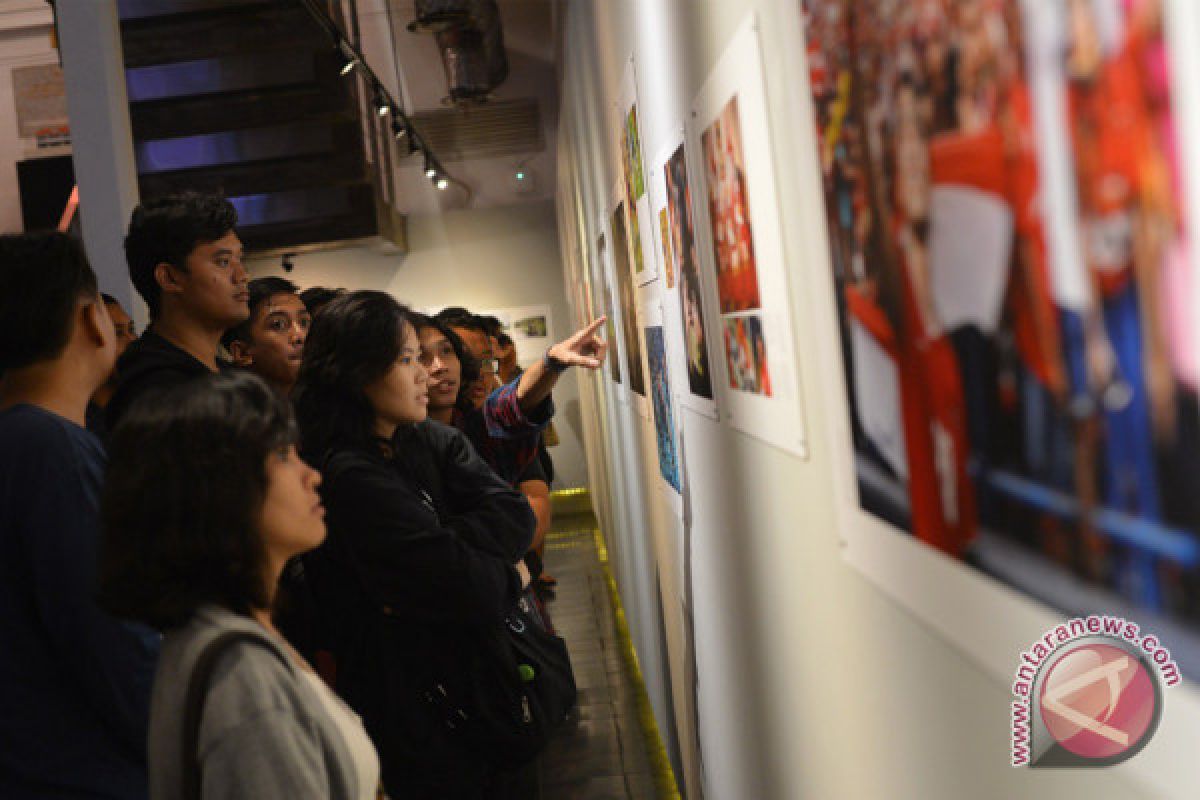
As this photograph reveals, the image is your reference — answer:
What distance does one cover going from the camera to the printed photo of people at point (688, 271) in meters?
2.38

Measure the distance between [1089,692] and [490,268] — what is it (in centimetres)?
1382

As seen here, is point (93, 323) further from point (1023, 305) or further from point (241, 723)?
point (1023, 305)

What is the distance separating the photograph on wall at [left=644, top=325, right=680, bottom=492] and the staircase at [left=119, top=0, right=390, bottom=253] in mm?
6497

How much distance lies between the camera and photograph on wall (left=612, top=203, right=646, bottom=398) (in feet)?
13.2

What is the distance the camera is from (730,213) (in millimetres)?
1947

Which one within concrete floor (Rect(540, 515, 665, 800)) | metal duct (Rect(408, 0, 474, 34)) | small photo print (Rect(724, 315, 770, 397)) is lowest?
concrete floor (Rect(540, 515, 665, 800))

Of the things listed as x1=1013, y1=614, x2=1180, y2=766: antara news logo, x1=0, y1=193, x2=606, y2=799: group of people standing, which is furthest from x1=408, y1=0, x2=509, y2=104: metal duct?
x1=1013, y1=614, x2=1180, y2=766: antara news logo

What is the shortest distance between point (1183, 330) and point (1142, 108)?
0.13 metres

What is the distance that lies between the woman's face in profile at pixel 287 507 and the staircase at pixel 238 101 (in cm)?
800

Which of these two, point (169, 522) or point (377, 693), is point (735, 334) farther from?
point (377, 693)

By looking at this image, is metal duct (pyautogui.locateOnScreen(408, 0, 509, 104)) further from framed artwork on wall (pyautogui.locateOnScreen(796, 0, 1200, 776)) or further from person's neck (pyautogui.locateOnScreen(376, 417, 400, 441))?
framed artwork on wall (pyautogui.locateOnScreen(796, 0, 1200, 776))

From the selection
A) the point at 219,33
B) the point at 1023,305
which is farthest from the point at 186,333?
the point at 219,33

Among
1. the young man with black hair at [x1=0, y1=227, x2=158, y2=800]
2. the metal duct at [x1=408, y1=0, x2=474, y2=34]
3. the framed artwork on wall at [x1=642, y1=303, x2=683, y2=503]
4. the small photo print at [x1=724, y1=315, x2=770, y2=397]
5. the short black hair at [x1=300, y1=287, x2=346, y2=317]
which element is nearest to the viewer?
the small photo print at [x1=724, y1=315, x2=770, y2=397]

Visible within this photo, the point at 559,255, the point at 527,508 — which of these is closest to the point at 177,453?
the point at 527,508
